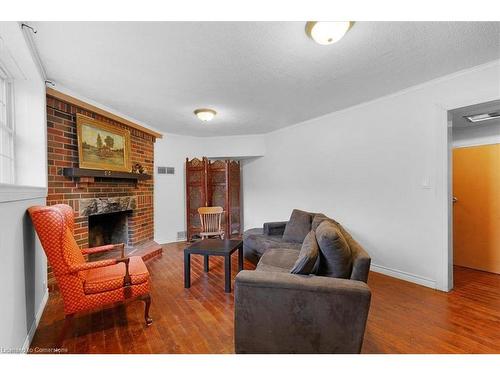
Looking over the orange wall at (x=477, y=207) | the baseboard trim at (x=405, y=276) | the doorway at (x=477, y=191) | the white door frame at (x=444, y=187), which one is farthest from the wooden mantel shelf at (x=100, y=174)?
the orange wall at (x=477, y=207)

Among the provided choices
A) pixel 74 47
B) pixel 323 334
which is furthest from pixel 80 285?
pixel 74 47

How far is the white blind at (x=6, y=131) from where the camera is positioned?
2.02 metres

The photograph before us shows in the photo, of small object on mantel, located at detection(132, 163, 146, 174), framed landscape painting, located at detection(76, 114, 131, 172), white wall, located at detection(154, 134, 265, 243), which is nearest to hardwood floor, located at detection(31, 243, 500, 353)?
framed landscape painting, located at detection(76, 114, 131, 172)

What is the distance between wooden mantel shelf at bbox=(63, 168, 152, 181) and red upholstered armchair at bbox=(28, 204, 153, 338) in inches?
45.8

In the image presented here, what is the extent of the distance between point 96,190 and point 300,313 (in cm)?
308

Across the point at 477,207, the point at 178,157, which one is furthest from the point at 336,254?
the point at 178,157

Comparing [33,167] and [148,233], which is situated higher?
[33,167]

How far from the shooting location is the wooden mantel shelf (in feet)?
8.81

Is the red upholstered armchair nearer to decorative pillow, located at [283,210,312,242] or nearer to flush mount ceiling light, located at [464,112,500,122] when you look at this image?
decorative pillow, located at [283,210,312,242]

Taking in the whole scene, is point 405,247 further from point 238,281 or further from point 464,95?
point 238,281

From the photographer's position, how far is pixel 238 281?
1500 mm

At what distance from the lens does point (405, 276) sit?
281 centimetres

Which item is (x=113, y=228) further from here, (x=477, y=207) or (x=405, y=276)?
(x=477, y=207)
